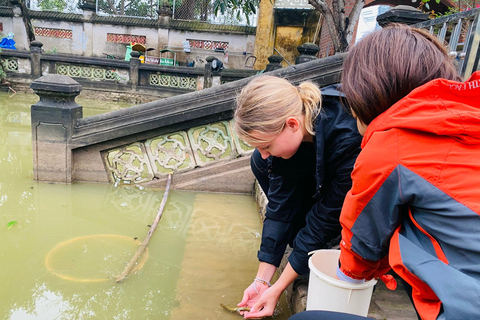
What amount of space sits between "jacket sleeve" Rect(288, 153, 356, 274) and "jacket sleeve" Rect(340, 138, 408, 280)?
0.43 m

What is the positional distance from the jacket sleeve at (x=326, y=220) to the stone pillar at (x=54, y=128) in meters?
2.66

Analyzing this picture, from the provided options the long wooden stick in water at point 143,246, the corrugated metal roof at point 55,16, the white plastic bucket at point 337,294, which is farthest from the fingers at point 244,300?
the corrugated metal roof at point 55,16

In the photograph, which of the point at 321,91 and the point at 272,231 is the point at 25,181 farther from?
the point at 321,91

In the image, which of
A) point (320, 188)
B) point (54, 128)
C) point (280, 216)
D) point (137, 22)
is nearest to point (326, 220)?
point (320, 188)

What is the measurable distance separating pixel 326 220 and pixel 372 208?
24.6 inches

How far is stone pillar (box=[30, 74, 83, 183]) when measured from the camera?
3.38 meters

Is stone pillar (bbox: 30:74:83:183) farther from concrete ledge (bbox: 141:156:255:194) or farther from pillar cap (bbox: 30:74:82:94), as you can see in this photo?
concrete ledge (bbox: 141:156:255:194)

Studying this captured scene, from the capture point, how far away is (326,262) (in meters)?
1.65

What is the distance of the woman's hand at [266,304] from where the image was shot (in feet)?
5.57

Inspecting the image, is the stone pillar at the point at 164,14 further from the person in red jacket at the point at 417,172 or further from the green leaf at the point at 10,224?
the person in red jacket at the point at 417,172

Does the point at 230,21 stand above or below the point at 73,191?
above

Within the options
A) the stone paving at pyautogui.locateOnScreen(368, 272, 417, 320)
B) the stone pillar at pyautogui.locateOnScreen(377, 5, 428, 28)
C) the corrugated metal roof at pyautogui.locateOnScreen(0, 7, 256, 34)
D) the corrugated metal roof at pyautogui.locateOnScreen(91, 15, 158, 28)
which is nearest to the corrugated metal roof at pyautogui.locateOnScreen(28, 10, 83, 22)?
the corrugated metal roof at pyautogui.locateOnScreen(0, 7, 256, 34)

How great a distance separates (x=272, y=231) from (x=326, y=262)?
0.36 m

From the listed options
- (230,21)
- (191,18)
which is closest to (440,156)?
(230,21)
